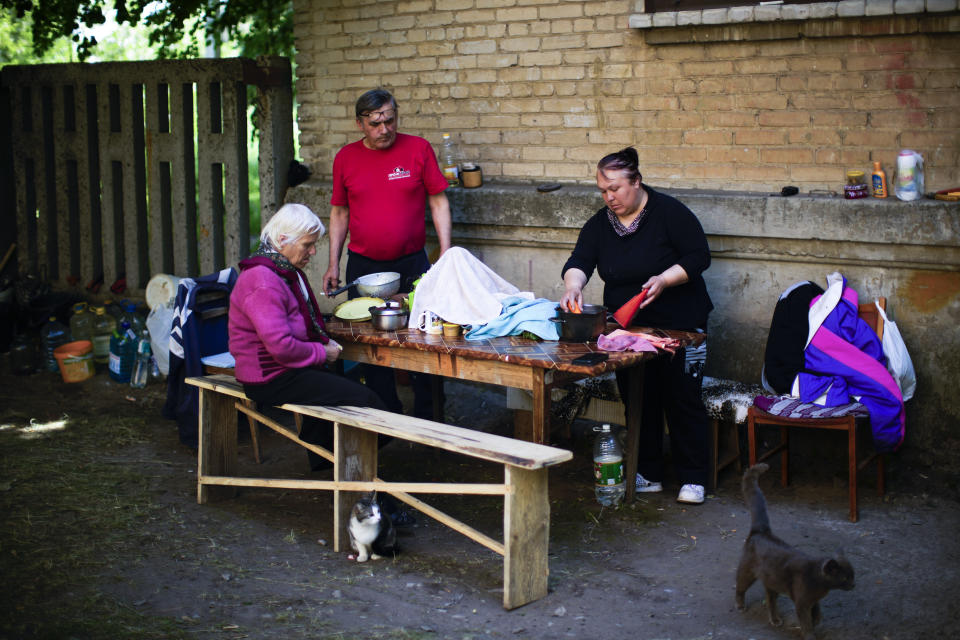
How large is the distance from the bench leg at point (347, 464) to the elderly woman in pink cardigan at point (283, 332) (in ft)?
0.63

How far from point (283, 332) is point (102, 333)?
4.47 metres

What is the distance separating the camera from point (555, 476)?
19.8 ft

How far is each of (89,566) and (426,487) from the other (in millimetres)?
1700

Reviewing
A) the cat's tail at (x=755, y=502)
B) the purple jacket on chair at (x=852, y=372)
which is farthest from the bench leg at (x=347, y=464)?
the purple jacket on chair at (x=852, y=372)

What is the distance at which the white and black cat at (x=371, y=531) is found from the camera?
470 cm

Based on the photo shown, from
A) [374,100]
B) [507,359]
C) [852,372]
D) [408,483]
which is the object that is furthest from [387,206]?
[852,372]

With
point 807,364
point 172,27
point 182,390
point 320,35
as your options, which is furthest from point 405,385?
point 172,27

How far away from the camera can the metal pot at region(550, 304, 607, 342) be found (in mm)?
5008

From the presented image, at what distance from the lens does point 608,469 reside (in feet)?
17.7

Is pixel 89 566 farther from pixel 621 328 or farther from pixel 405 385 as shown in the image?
pixel 405 385

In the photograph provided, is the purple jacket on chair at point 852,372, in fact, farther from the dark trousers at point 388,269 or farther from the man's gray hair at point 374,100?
the man's gray hair at point 374,100

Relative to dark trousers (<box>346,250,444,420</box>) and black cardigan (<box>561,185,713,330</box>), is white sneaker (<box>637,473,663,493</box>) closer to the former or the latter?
black cardigan (<box>561,185,713,330</box>)

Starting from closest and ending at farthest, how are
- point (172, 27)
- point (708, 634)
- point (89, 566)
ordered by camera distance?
point (708, 634) < point (89, 566) < point (172, 27)

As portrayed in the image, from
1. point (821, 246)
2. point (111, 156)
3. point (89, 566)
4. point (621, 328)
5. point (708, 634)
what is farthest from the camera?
point (111, 156)
